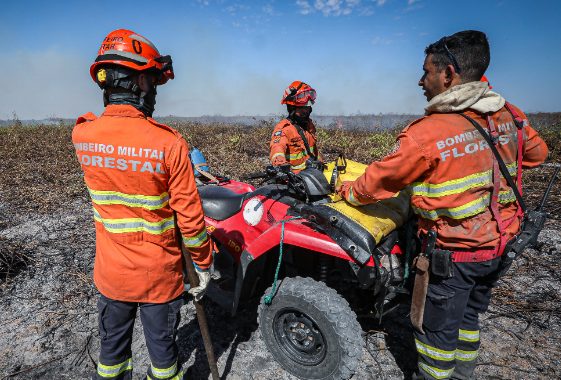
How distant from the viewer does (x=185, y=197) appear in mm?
1607

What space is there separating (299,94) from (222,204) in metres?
2.37

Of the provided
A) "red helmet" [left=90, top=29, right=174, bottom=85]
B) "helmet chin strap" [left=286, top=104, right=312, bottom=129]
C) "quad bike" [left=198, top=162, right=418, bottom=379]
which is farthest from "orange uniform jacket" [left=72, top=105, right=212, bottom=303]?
"helmet chin strap" [left=286, top=104, right=312, bottom=129]

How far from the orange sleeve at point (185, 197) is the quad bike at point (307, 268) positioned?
2.10 ft

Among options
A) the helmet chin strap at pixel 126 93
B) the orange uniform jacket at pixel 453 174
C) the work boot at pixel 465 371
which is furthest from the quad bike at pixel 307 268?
the helmet chin strap at pixel 126 93

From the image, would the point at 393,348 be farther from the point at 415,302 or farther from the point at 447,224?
the point at 447,224

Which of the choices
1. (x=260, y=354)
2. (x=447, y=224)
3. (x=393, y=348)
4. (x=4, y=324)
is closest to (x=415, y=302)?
(x=447, y=224)

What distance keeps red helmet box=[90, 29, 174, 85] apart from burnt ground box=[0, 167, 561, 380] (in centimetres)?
232

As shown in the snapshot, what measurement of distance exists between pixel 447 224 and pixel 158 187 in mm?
1725

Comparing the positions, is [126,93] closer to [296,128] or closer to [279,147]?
[279,147]

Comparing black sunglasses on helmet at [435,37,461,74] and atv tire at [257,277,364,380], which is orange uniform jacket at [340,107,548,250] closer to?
black sunglasses on helmet at [435,37,461,74]

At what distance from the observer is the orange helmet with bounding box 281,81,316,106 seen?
4.41 m

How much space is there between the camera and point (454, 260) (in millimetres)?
1771

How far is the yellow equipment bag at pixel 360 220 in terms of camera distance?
188 cm

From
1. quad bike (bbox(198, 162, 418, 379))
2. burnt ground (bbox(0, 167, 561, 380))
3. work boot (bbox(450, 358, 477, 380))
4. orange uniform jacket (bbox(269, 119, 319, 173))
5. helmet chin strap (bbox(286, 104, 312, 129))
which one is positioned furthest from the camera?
helmet chin strap (bbox(286, 104, 312, 129))
